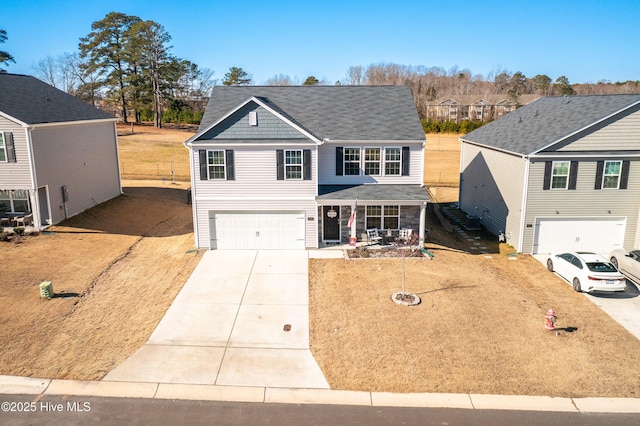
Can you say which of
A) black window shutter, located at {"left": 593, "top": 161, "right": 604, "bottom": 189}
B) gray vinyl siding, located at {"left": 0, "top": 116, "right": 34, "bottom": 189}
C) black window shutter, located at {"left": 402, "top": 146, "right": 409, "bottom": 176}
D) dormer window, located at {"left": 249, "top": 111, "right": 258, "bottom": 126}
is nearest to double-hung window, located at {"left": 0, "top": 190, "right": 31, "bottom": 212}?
gray vinyl siding, located at {"left": 0, "top": 116, "right": 34, "bottom": 189}

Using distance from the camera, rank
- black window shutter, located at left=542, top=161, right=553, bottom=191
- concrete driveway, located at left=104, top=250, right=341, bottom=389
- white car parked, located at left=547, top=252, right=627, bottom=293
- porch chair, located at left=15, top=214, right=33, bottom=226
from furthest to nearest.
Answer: porch chair, located at left=15, top=214, right=33, bottom=226, black window shutter, located at left=542, top=161, right=553, bottom=191, white car parked, located at left=547, top=252, right=627, bottom=293, concrete driveway, located at left=104, top=250, right=341, bottom=389

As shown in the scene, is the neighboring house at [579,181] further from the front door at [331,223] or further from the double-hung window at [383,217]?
the front door at [331,223]

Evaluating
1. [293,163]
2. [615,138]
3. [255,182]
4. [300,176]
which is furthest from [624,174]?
[255,182]

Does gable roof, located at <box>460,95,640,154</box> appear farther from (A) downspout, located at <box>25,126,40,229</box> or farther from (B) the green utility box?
(A) downspout, located at <box>25,126,40,229</box>

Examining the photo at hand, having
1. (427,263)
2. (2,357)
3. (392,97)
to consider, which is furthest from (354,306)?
(392,97)

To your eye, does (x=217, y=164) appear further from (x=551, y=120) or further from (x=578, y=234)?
(x=578, y=234)

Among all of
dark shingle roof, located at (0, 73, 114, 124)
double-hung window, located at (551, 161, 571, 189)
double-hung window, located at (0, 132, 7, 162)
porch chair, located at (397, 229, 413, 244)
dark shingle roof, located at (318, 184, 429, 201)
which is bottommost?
porch chair, located at (397, 229, 413, 244)
